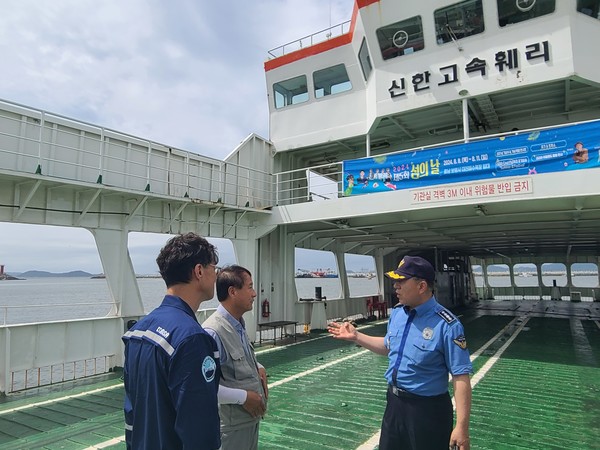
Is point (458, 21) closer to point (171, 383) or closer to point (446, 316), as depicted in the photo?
point (446, 316)

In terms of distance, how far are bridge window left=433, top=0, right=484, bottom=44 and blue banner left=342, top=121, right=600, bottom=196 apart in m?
3.06

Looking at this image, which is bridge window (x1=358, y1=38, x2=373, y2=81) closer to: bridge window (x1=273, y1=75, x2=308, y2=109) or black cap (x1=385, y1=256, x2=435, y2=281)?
bridge window (x1=273, y1=75, x2=308, y2=109)

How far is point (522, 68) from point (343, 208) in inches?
203

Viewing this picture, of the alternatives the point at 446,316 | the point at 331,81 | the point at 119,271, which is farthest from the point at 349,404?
the point at 331,81

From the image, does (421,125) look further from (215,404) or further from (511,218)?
(215,404)

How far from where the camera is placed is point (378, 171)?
9.75 meters

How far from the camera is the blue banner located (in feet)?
24.9

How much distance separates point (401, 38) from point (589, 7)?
13.5ft

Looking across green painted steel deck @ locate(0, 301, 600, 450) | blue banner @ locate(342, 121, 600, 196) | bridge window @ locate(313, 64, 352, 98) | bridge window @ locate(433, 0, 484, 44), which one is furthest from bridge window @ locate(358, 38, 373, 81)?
green painted steel deck @ locate(0, 301, 600, 450)

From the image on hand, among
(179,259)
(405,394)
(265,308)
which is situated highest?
(179,259)

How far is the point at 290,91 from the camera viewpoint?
43.2 feet

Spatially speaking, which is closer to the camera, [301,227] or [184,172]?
[184,172]

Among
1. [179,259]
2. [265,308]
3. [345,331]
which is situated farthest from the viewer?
[265,308]

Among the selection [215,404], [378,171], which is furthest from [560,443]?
[378,171]
